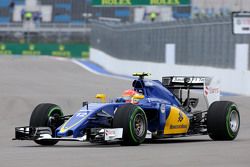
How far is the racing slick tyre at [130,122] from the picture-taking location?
42.7 ft

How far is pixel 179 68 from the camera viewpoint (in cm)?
3784

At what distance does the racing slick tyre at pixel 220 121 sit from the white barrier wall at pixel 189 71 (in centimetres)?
1437

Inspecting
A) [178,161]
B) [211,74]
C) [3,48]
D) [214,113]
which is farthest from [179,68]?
[3,48]

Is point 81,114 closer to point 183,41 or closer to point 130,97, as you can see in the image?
point 130,97

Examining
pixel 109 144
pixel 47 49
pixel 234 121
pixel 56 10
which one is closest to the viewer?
pixel 109 144

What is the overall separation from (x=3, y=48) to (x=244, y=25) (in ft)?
185

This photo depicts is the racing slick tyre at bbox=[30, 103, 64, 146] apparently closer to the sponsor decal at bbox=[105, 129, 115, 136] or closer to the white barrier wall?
the sponsor decal at bbox=[105, 129, 115, 136]

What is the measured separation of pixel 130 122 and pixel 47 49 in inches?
2845

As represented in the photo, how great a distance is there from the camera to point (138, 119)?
527 inches

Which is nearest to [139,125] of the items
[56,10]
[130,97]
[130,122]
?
[130,122]

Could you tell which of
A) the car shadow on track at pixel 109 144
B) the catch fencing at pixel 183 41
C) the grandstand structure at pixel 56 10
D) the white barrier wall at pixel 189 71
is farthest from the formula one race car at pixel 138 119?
the grandstand structure at pixel 56 10

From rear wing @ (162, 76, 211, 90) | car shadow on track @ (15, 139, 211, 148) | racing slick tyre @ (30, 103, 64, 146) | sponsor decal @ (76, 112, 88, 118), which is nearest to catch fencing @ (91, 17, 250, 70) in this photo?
rear wing @ (162, 76, 211, 90)

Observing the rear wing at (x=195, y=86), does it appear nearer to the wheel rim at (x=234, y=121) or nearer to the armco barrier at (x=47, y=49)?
the wheel rim at (x=234, y=121)

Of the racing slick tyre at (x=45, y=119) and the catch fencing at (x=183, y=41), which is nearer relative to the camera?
the racing slick tyre at (x=45, y=119)
